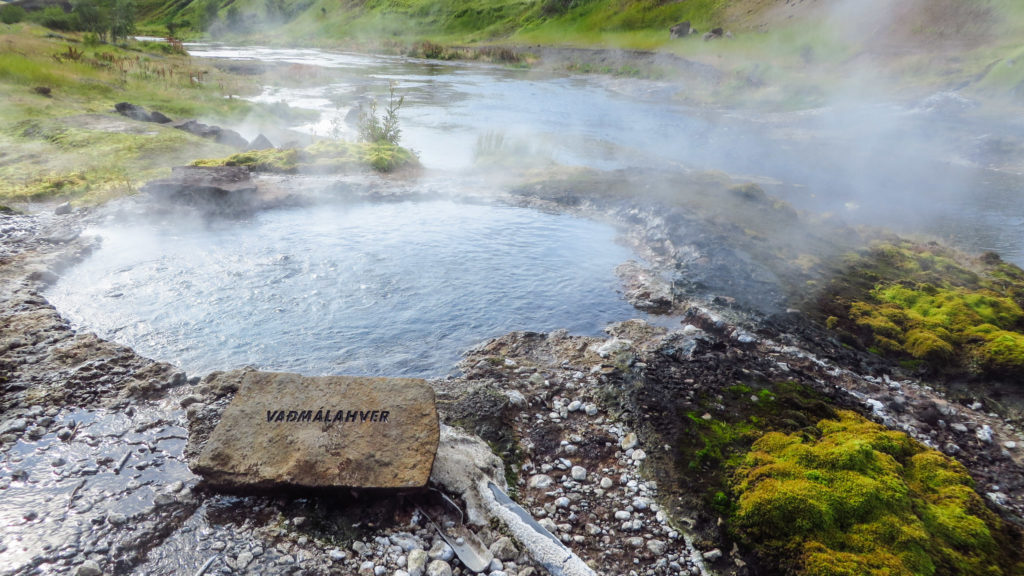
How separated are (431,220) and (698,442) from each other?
26.7 ft

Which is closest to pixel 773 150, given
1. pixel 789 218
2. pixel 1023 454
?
pixel 789 218

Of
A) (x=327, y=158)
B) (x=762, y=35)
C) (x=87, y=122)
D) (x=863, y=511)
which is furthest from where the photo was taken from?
(x=762, y=35)

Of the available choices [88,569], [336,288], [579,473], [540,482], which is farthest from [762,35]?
[88,569]

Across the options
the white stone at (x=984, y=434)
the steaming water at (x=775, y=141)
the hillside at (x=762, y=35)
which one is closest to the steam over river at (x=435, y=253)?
the steaming water at (x=775, y=141)

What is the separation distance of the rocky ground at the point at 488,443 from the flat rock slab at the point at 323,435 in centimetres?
20

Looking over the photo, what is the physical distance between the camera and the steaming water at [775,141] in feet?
48.1

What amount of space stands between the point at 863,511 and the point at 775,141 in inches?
910

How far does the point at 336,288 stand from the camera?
827cm

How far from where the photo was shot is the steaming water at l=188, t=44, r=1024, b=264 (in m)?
14.7

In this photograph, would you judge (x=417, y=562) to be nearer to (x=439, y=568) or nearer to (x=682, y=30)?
(x=439, y=568)

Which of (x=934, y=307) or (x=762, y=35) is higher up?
(x=762, y=35)

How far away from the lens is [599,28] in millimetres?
65812

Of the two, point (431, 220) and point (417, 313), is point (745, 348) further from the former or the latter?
point (431, 220)

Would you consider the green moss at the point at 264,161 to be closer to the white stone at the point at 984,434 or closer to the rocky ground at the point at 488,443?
the rocky ground at the point at 488,443
